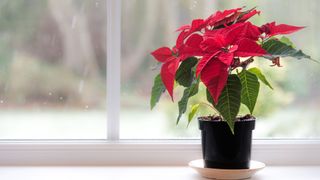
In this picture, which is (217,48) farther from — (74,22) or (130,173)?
(74,22)

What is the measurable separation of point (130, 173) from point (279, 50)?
61 cm

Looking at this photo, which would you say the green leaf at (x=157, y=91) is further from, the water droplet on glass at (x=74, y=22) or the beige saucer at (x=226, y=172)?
the water droplet on glass at (x=74, y=22)

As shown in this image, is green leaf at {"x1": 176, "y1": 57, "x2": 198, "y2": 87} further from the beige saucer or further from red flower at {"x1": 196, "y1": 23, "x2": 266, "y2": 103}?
the beige saucer

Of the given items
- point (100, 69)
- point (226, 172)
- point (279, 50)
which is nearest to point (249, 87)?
point (279, 50)

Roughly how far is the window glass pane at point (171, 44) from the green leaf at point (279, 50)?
36 cm

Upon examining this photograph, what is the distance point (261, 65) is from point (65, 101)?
728mm

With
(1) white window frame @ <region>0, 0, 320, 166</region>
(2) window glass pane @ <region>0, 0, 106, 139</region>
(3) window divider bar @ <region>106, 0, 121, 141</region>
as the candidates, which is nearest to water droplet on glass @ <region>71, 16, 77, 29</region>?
→ (2) window glass pane @ <region>0, 0, 106, 139</region>

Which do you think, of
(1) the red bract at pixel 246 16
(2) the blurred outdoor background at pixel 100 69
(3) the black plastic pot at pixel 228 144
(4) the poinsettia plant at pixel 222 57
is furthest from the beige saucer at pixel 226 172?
(1) the red bract at pixel 246 16

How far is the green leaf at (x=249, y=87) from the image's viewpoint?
147cm

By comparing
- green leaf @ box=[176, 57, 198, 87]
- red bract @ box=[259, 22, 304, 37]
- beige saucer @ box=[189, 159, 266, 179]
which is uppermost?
red bract @ box=[259, 22, 304, 37]

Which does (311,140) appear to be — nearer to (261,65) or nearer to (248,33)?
(261,65)

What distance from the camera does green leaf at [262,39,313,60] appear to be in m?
1.42

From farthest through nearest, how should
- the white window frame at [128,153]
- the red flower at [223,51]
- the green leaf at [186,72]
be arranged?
1. the white window frame at [128,153]
2. the green leaf at [186,72]
3. the red flower at [223,51]

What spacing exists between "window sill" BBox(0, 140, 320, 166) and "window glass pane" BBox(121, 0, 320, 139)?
0.25 ft
